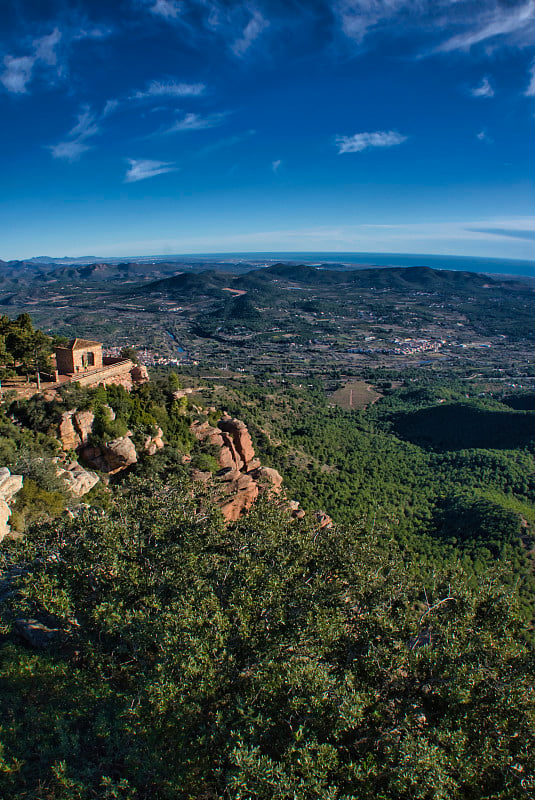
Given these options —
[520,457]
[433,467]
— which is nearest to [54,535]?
[433,467]

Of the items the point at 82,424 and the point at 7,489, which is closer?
the point at 7,489

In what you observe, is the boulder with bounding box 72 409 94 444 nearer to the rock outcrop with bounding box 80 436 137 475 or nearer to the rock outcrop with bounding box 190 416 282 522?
the rock outcrop with bounding box 80 436 137 475

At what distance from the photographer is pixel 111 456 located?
2292 centimetres

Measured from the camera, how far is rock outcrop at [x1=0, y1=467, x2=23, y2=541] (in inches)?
666

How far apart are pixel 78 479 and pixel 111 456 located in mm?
2253

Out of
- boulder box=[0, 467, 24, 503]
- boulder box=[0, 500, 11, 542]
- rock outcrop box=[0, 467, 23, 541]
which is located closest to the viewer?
boulder box=[0, 500, 11, 542]

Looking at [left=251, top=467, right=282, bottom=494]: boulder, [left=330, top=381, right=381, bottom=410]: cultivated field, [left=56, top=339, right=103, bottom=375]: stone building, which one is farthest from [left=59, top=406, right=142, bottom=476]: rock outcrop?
[left=330, top=381, right=381, bottom=410]: cultivated field

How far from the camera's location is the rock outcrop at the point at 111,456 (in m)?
22.9

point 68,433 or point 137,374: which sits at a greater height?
point 137,374

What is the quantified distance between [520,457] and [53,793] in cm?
5304

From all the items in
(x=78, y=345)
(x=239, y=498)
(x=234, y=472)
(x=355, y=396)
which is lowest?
(x=355, y=396)

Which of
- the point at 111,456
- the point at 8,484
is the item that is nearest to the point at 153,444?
the point at 111,456

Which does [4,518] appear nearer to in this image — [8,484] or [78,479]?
[8,484]

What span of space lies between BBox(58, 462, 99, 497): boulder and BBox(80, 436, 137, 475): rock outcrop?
1003mm
